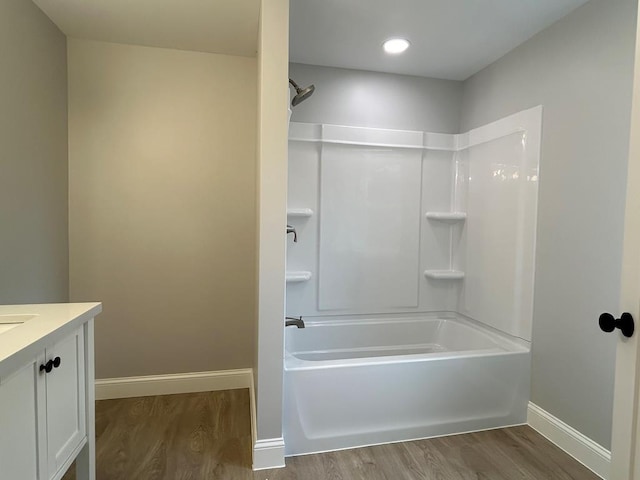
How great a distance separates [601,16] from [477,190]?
1.19 m

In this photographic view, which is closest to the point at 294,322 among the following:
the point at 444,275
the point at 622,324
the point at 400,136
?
the point at 444,275

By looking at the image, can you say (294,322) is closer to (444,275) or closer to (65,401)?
(444,275)

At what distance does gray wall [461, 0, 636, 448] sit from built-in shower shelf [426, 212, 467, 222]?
28.1 inches

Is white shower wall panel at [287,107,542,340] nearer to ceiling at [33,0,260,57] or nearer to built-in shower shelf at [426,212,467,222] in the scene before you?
built-in shower shelf at [426,212,467,222]

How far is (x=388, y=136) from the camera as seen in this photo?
2.68m

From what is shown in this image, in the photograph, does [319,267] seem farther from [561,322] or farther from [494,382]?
[561,322]

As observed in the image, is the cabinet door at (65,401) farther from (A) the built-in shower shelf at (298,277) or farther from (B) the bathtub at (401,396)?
(A) the built-in shower shelf at (298,277)

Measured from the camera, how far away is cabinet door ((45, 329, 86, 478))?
104cm

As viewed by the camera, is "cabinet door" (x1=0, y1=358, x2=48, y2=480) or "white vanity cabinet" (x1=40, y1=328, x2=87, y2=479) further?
"white vanity cabinet" (x1=40, y1=328, x2=87, y2=479)

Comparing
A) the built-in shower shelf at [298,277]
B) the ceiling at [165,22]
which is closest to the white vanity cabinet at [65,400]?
the built-in shower shelf at [298,277]

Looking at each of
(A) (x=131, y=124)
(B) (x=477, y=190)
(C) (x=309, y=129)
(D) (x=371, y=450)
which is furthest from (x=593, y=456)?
(A) (x=131, y=124)

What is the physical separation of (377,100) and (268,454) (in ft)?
8.09

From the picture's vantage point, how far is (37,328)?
3.34ft

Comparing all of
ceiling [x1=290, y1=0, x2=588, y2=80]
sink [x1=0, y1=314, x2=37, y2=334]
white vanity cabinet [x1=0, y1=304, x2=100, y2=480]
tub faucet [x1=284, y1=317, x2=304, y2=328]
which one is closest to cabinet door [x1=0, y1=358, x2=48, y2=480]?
white vanity cabinet [x1=0, y1=304, x2=100, y2=480]
